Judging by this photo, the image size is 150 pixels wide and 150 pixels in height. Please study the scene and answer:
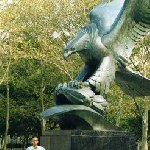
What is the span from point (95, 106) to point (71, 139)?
90 centimetres

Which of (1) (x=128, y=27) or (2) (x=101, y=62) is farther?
(1) (x=128, y=27)

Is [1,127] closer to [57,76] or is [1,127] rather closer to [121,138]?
[57,76]

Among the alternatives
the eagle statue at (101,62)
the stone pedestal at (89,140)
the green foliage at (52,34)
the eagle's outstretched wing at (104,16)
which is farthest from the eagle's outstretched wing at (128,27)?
the green foliage at (52,34)

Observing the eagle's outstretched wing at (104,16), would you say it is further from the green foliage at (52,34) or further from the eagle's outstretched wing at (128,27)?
the green foliage at (52,34)

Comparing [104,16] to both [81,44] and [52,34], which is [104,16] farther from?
[52,34]

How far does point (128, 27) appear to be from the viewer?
36.6ft

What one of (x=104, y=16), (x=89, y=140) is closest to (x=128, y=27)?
(x=104, y=16)

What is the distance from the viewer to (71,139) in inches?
395

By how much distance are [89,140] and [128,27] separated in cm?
262

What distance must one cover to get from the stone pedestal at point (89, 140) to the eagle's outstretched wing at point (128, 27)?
185 cm

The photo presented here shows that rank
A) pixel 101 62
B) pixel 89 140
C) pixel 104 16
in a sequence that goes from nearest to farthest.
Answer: pixel 89 140, pixel 101 62, pixel 104 16

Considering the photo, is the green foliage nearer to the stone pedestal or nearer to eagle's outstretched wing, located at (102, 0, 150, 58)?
eagle's outstretched wing, located at (102, 0, 150, 58)

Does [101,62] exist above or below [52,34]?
below

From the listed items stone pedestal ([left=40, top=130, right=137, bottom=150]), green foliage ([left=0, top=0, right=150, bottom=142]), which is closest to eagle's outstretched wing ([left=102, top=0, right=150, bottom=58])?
stone pedestal ([left=40, top=130, right=137, bottom=150])
